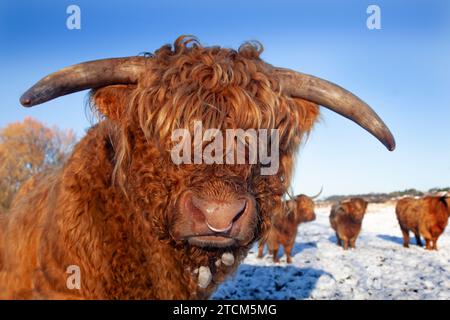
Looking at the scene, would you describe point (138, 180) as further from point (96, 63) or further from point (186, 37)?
point (186, 37)

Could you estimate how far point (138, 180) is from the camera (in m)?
2.50

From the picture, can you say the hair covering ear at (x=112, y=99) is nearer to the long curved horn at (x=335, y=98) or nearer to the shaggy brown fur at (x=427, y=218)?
the long curved horn at (x=335, y=98)

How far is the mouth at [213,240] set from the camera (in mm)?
2150

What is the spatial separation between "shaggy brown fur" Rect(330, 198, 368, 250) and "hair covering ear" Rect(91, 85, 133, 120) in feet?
38.9

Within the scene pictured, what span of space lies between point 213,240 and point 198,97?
83 cm

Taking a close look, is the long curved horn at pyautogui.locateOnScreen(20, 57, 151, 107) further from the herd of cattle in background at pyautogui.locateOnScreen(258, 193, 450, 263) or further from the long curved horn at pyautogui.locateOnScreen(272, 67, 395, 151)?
the herd of cattle in background at pyautogui.locateOnScreen(258, 193, 450, 263)

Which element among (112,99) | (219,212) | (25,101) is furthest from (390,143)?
(25,101)

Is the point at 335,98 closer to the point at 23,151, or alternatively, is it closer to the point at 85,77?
the point at 85,77

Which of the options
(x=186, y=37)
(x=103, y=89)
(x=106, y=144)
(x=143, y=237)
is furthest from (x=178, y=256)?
(x=186, y=37)

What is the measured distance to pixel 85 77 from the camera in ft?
8.32

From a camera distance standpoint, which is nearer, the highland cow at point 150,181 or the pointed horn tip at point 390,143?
Answer: the highland cow at point 150,181

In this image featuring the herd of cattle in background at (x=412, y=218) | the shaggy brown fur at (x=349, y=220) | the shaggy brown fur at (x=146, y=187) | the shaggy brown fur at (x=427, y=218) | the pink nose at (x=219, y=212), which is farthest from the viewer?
the shaggy brown fur at (x=349, y=220)

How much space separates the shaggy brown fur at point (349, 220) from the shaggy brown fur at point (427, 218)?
1440 mm

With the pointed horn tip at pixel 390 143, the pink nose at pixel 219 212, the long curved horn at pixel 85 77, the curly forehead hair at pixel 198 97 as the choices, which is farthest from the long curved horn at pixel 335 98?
the pink nose at pixel 219 212
